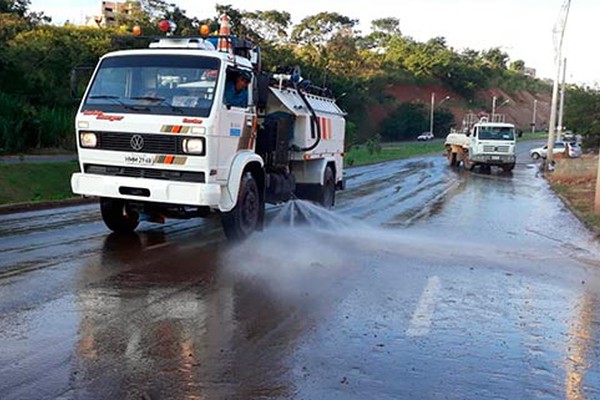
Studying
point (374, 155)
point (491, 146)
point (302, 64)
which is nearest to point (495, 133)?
point (491, 146)

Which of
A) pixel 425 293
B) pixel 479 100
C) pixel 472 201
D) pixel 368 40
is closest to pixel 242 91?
pixel 425 293

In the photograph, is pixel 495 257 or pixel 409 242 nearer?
pixel 495 257

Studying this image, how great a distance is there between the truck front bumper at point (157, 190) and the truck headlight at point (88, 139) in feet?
1.47

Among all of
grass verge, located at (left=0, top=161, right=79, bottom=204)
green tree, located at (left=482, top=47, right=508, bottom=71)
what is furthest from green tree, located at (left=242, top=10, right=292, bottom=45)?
grass verge, located at (left=0, top=161, right=79, bottom=204)

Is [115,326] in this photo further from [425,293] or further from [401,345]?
[425,293]

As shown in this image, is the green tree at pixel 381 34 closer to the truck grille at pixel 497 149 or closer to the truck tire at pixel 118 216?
the truck grille at pixel 497 149

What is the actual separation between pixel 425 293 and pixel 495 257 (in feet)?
9.36

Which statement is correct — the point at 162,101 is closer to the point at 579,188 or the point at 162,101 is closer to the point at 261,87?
the point at 261,87

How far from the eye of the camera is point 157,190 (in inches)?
349

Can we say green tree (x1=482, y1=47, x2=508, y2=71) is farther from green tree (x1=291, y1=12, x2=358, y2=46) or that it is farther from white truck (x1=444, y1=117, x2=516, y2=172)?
white truck (x1=444, y1=117, x2=516, y2=172)

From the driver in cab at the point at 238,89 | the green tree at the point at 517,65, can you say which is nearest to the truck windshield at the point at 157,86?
the driver in cab at the point at 238,89

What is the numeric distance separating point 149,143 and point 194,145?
601 mm

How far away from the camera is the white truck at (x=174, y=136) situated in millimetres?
8836

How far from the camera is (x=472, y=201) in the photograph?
1831 cm
